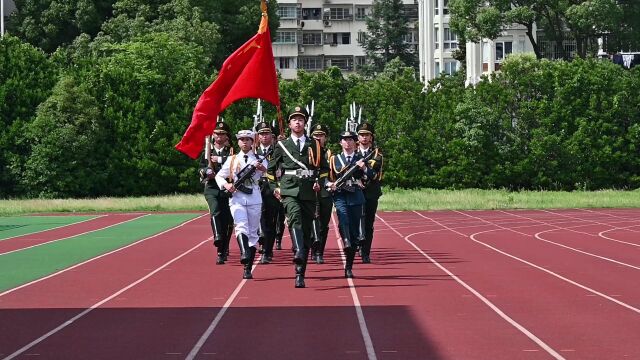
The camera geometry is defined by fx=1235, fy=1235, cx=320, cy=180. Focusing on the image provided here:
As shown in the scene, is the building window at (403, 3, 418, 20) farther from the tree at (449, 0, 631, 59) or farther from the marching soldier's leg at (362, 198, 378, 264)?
the marching soldier's leg at (362, 198, 378, 264)

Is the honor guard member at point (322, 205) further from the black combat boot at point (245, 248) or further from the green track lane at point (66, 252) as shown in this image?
the green track lane at point (66, 252)

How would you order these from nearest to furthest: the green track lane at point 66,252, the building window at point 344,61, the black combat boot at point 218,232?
the green track lane at point 66,252
the black combat boot at point 218,232
the building window at point 344,61

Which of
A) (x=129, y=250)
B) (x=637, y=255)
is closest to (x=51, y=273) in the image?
(x=129, y=250)

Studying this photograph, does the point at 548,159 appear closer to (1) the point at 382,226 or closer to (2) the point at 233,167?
(1) the point at 382,226

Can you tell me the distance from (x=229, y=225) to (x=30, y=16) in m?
54.7

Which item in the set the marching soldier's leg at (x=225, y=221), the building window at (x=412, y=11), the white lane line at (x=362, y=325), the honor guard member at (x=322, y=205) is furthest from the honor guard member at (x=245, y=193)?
the building window at (x=412, y=11)

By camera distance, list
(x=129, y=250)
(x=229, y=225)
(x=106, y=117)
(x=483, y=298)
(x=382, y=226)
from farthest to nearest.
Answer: (x=106, y=117)
(x=382, y=226)
(x=129, y=250)
(x=229, y=225)
(x=483, y=298)

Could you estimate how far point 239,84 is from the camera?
1908 cm

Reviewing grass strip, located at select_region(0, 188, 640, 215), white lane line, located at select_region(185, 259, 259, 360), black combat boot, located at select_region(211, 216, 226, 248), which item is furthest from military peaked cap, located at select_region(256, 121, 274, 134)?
grass strip, located at select_region(0, 188, 640, 215)

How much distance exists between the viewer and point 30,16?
233 feet

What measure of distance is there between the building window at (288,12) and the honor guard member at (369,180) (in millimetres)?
99316

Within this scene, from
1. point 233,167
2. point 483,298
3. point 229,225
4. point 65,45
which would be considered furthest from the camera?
point 65,45

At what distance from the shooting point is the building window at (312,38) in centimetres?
11956

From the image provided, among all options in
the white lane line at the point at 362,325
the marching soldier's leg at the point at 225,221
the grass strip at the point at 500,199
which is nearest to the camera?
the white lane line at the point at 362,325
